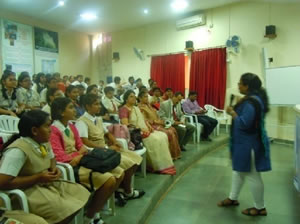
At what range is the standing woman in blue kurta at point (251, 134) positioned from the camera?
215cm

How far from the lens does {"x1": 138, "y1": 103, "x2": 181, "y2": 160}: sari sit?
12.3 ft

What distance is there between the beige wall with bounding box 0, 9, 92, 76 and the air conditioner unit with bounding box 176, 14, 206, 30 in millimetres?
3342

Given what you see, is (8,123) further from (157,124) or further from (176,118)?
(176,118)

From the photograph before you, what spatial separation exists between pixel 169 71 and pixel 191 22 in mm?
1408

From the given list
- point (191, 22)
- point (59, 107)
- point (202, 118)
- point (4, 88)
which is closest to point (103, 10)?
point (191, 22)

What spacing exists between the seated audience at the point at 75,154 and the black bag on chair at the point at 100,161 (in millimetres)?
30

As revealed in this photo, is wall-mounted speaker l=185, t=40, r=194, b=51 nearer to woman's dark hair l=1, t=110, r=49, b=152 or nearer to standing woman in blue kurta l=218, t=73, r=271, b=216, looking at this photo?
standing woman in blue kurta l=218, t=73, r=271, b=216

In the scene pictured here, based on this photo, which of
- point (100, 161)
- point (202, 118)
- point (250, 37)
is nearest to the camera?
point (100, 161)

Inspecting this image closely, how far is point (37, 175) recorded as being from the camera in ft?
4.93

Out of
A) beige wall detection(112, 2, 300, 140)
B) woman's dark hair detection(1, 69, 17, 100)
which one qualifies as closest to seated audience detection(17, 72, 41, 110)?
woman's dark hair detection(1, 69, 17, 100)

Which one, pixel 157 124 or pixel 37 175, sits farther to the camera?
pixel 157 124

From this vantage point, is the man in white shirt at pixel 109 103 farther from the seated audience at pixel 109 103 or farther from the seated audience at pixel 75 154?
the seated audience at pixel 75 154

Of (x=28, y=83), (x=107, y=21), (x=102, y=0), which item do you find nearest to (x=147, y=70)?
(x=107, y=21)

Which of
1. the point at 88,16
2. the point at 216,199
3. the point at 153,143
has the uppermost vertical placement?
the point at 88,16
